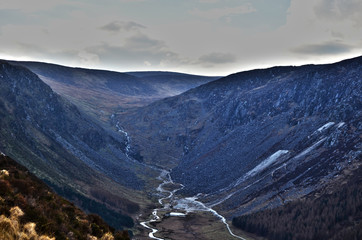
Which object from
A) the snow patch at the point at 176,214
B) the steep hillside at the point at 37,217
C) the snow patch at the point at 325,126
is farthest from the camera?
the snow patch at the point at 325,126

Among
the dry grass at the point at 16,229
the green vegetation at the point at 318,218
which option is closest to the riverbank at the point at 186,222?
the green vegetation at the point at 318,218

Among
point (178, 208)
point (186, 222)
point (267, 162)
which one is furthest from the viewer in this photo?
point (267, 162)

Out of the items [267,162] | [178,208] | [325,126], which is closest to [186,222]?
[178,208]

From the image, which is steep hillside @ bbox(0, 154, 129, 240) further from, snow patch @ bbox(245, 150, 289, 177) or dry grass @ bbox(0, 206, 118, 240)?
snow patch @ bbox(245, 150, 289, 177)

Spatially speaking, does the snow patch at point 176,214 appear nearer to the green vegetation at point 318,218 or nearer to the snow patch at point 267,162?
the green vegetation at point 318,218

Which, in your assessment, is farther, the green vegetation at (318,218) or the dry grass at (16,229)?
the green vegetation at (318,218)

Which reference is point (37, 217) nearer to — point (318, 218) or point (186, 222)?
point (318, 218)
